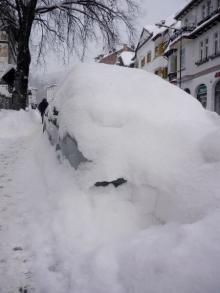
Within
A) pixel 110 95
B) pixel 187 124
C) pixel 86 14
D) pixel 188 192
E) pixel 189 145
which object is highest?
pixel 86 14

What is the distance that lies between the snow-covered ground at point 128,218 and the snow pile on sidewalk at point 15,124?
5.29 meters

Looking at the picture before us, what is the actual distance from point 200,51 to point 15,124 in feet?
61.1

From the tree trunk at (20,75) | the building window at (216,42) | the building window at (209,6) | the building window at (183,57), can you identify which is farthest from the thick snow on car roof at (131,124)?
the building window at (183,57)

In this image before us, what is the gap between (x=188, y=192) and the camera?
2678 mm

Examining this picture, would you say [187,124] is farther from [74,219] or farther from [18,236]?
[18,236]

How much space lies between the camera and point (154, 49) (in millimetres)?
37594

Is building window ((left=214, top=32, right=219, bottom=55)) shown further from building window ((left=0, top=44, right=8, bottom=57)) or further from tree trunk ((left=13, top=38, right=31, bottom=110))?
building window ((left=0, top=44, right=8, bottom=57))

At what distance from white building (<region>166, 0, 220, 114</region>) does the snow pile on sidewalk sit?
46.4ft

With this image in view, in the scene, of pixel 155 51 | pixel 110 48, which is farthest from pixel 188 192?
pixel 155 51

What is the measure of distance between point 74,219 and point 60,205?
353 mm

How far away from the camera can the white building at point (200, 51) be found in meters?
21.5

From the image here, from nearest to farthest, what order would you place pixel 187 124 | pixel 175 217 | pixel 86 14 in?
pixel 175 217 < pixel 187 124 < pixel 86 14

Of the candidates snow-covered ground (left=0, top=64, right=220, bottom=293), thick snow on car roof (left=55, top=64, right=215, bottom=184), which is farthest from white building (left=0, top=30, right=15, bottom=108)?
snow-covered ground (left=0, top=64, right=220, bottom=293)

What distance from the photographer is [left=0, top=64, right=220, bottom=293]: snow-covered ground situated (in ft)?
6.82
